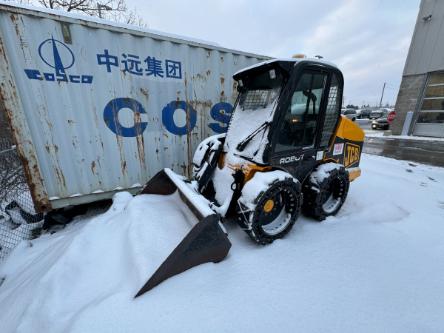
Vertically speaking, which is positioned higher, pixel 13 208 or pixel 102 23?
pixel 102 23

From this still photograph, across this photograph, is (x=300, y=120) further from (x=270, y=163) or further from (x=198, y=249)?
(x=198, y=249)

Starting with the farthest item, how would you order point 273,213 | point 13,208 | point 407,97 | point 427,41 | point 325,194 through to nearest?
point 407,97 < point 427,41 < point 13,208 < point 325,194 < point 273,213

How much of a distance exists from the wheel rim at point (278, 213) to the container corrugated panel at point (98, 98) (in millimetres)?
2212

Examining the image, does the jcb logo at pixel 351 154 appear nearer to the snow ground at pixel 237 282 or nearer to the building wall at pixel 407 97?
the snow ground at pixel 237 282

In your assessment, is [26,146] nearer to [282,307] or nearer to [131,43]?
[131,43]

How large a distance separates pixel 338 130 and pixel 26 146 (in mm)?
4271

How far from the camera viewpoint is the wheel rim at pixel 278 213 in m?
2.40

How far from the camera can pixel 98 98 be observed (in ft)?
10.3

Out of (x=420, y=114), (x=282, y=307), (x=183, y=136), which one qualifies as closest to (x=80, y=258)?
(x=282, y=307)

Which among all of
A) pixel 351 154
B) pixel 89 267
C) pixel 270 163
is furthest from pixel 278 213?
pixel 89 267

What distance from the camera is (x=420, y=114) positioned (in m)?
10.7

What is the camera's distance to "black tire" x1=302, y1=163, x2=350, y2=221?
272 centimetres

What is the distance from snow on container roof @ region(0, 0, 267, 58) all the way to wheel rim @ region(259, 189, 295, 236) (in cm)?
300

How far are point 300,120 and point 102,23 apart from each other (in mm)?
2997
